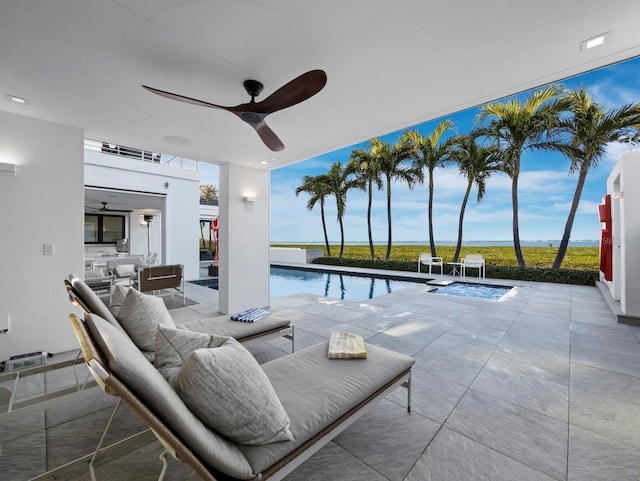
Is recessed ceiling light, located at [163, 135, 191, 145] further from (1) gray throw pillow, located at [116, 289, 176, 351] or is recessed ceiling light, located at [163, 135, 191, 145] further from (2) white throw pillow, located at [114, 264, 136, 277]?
(2) white throw pillow, located at [114, 264, 136, 277]

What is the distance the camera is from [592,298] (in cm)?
586

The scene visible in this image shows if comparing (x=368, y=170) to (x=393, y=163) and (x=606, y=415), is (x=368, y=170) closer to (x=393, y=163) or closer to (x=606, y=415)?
(x=393, y=163)

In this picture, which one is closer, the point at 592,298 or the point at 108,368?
the point at 108,368

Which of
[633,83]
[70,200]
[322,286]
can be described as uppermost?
[633,83]

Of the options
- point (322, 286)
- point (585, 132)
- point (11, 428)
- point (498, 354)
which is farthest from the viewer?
point (322, 286)

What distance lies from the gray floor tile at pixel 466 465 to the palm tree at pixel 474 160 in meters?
9.21

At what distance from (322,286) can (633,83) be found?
16.1m

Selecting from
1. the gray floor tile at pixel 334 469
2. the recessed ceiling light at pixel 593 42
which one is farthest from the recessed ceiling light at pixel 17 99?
the recessed ceiling light at pixel 593 42

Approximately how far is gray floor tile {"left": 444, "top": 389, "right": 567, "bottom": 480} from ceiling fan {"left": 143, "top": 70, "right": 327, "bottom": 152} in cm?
256

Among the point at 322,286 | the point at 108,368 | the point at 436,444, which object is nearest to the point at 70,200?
the point at 108,368

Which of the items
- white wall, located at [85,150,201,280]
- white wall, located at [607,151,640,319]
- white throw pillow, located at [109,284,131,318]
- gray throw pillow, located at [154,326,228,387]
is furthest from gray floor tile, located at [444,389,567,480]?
white wall, located at [85,150,201,280]

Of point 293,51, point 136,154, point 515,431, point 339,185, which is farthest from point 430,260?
point 136,154

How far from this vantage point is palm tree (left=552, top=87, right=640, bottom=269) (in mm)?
6723

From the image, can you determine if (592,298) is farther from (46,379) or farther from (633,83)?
(633,83)
